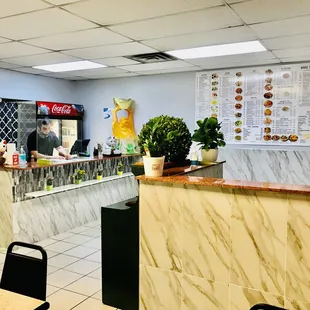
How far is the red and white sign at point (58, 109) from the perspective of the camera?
6607 mm

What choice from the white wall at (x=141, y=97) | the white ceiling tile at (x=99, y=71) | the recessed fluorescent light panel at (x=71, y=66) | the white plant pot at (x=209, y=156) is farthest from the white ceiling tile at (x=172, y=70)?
the white plant pot at (x=209, y=156)

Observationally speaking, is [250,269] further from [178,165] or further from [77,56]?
[77,56]

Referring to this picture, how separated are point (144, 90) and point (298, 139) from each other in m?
3.01

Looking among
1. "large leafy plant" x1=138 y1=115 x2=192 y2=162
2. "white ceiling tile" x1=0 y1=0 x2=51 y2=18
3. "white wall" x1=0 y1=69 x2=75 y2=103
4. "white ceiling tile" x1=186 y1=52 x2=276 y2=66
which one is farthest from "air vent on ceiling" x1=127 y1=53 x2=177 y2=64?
"white wall" x1=0 y1=69 x2=75 y2=103

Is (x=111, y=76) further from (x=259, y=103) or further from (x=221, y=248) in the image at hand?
(x=221, y=248)

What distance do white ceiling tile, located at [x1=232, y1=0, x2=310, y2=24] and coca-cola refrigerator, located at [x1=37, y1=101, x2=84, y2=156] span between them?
172 inches

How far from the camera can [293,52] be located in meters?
4.69

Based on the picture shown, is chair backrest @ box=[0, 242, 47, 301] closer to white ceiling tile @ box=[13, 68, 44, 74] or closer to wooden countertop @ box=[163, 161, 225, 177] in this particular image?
wooden countertop @ box=[163, 161, 225, 177]

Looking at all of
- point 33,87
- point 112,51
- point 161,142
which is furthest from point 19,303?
point 33,87

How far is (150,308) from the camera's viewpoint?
271 cm

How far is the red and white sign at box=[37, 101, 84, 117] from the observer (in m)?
6.61

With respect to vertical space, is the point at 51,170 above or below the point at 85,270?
above

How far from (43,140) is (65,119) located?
822 millimetres

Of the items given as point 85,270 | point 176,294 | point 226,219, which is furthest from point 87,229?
point 226,219
